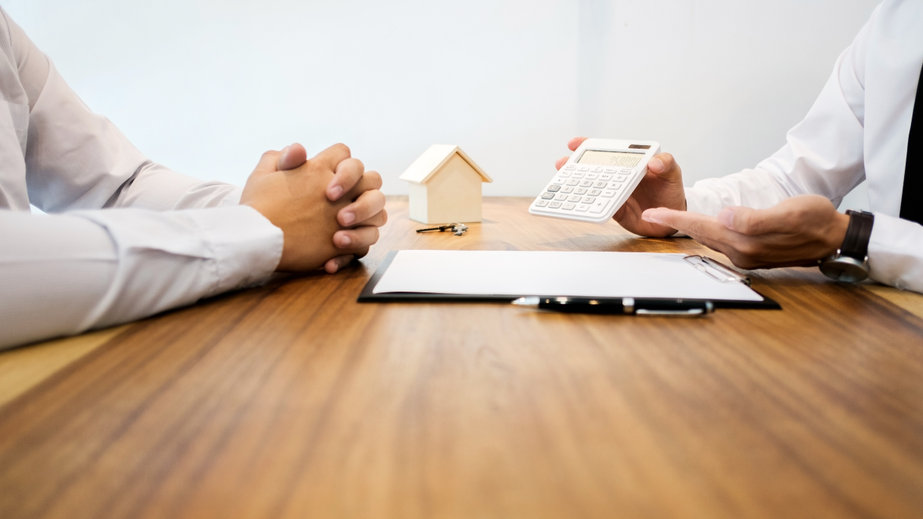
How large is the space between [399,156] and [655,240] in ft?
2.91

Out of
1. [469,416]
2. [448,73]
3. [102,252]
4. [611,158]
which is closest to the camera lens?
[469,416]

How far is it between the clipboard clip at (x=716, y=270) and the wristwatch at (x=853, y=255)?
103 millimetres

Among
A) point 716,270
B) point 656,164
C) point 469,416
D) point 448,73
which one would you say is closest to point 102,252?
point 469,416

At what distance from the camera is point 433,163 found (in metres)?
1.16

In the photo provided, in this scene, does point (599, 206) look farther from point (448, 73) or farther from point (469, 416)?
point (448, 73)

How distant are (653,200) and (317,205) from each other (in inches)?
22.6

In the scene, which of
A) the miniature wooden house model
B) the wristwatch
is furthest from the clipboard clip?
the miniature wooden house model

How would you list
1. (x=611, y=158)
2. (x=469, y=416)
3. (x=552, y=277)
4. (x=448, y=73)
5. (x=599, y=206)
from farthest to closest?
(x=448, y=73) < (x=611, y=158) < (x=599, y=206) < (x=552, y=277) < (x=469, y=416)

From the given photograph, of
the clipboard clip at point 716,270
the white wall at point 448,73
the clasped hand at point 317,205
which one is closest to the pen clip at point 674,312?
the clipboard clip at point 716,270

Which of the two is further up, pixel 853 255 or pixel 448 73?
pixel 448 73

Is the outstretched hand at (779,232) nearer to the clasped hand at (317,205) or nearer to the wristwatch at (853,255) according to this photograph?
the wristwatch at (853,255)

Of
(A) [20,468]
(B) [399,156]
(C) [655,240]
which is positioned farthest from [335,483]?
(B) [399,156]

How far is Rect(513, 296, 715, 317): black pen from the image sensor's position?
0.57 m

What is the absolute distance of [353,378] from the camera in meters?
0.42
